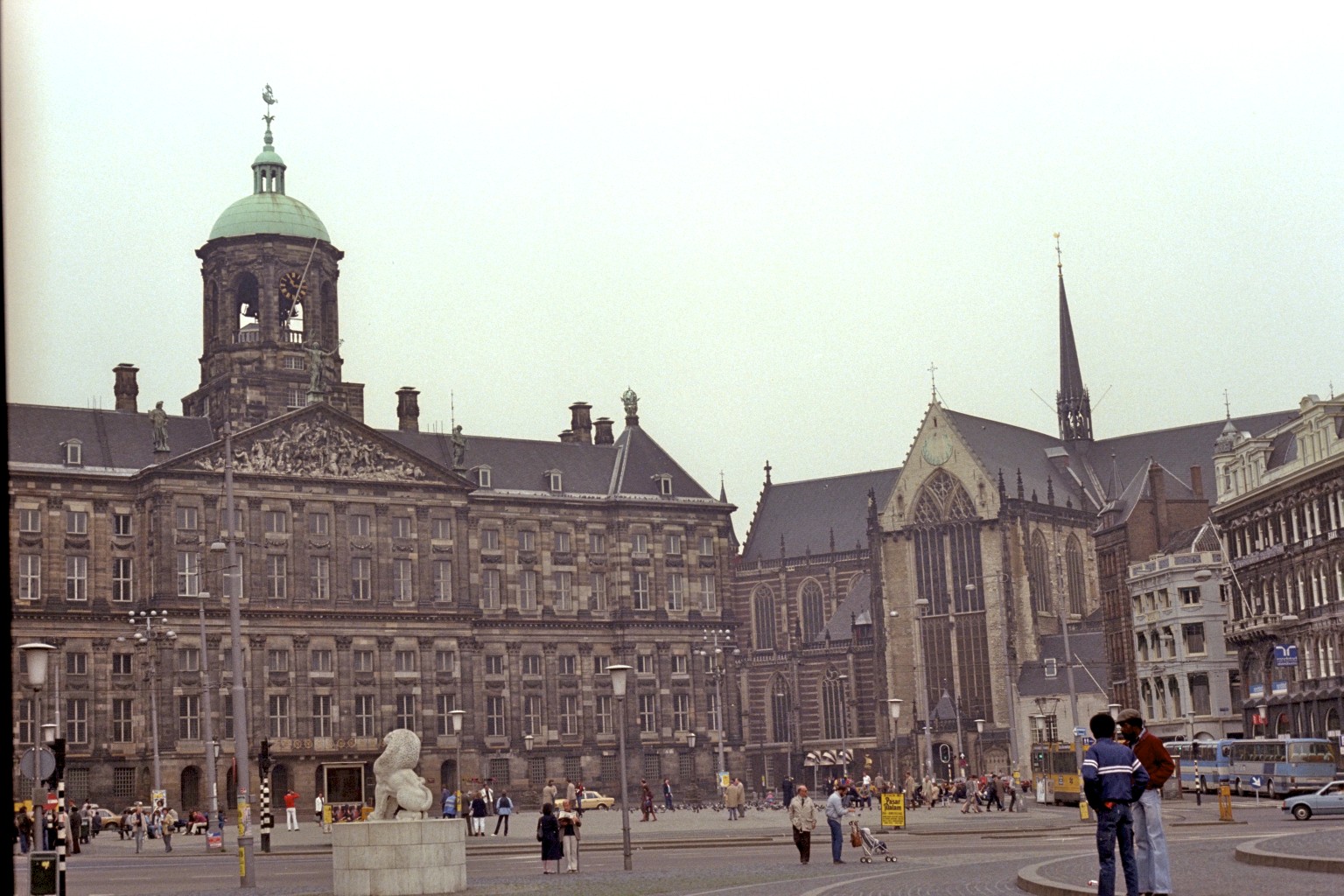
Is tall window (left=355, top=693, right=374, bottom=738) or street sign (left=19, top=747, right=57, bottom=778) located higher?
tall window (left=355, top=693, right=374, bottom=738)

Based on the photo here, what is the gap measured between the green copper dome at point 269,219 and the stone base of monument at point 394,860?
76763 millimetres

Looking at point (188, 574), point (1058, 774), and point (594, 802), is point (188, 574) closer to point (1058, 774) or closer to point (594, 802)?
point (594, 802)

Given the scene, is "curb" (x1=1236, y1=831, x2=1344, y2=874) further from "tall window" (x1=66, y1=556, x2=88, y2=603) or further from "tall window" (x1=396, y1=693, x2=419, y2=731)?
"tall window" (x1=396, y1=693, x2=419, y2=731)

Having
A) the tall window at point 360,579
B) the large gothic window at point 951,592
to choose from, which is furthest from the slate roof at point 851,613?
the tall window at point 360,579

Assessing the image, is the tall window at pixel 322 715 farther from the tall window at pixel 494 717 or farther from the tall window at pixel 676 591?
the tall window at pixel 676 591

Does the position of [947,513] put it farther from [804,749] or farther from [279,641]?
[279,641]

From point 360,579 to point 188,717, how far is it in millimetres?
12053

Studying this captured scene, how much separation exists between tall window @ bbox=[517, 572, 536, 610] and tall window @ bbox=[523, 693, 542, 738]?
4877 mm

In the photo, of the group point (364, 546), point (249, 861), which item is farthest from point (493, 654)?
point (249, 861)

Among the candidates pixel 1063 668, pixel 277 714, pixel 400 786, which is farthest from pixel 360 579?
pixel 400 786

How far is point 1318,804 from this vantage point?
159 ft

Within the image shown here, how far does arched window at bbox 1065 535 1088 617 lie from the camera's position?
129 metres

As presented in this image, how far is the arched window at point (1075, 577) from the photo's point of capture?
5074 inches

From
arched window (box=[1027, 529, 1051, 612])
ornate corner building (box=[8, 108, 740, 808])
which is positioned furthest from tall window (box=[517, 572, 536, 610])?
arched window (box=[1027, 529, 1051, 612])
